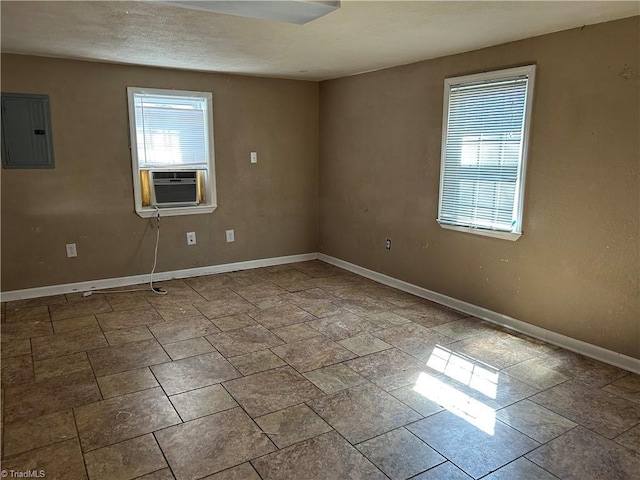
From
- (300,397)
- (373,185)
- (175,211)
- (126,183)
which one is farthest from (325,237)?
(300,397)

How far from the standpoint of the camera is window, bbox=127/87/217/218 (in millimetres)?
4477

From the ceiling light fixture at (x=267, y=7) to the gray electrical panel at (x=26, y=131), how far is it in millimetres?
2368

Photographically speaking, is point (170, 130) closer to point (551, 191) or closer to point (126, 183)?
point (126, 183)

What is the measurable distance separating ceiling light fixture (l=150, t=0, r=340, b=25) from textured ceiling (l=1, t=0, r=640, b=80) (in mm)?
139

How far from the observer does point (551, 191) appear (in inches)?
125

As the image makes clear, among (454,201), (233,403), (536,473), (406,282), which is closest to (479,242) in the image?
(454,201)

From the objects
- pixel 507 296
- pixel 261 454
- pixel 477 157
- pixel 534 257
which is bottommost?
pixel 261 454

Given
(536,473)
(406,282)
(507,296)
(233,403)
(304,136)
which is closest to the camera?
(536,473)

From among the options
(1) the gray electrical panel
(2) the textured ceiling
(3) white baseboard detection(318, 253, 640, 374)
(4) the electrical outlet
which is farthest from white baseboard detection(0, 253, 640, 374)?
(2) the textured ceiling

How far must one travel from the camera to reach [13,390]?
2631 mm

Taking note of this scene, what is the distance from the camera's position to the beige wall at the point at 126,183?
13.4ft

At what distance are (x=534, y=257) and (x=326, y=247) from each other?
108 inches

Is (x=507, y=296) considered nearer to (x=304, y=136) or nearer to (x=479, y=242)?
(x=479, y=242)

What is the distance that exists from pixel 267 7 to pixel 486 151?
2019 millimetres
